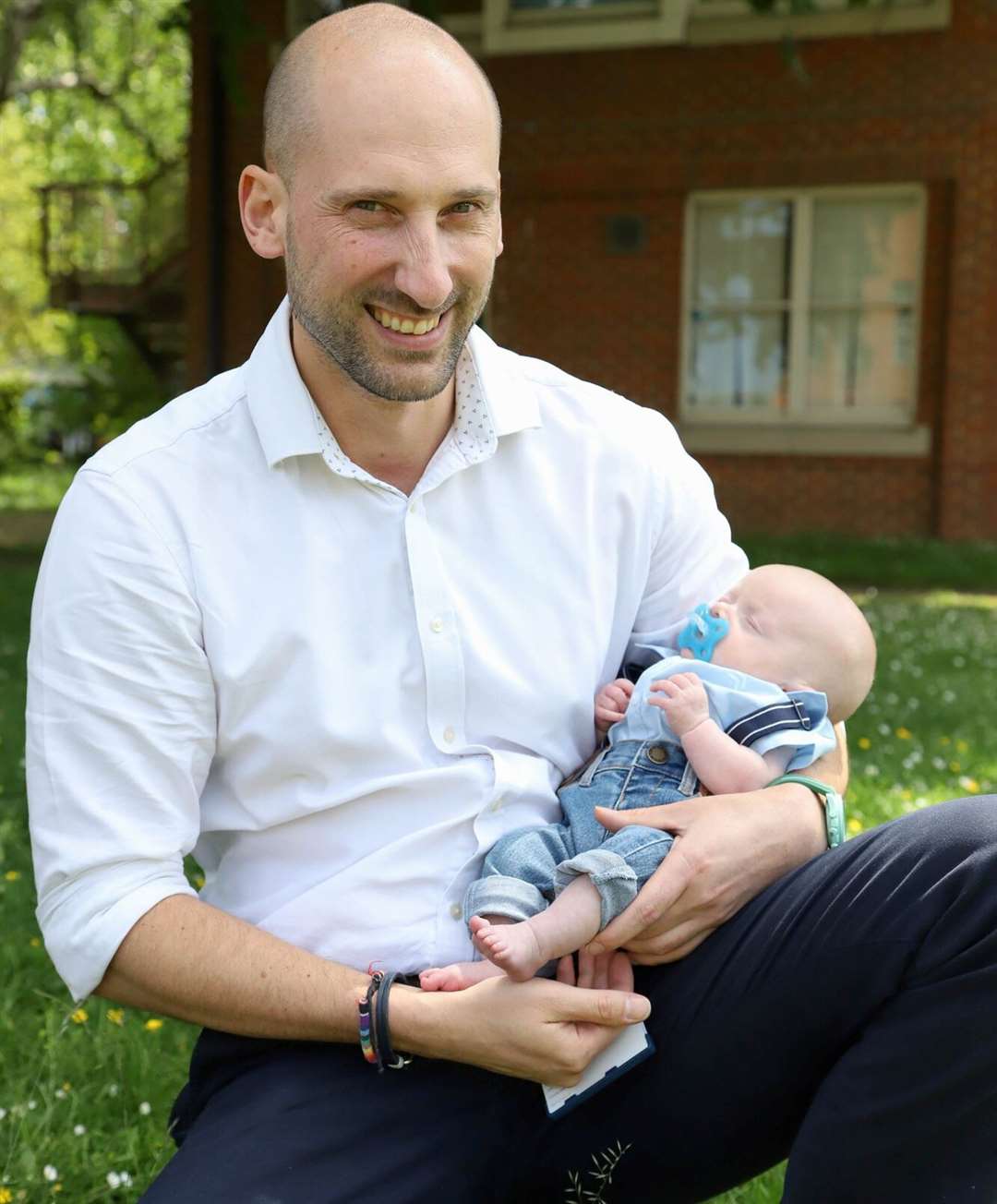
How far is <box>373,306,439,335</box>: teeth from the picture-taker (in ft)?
7.36

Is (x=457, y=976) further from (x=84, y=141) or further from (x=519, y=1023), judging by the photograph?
(x=84, y=141)

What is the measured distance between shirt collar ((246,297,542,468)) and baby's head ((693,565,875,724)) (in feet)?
1.59

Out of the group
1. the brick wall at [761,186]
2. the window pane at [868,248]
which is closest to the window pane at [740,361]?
the brick wall at [761,186]

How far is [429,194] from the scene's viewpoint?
7.22ft

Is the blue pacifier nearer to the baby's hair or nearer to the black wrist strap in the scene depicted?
the baby's hair

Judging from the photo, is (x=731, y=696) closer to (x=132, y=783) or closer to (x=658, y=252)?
(x=132, y=783)

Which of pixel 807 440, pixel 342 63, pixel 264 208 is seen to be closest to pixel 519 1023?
pixel 264 208

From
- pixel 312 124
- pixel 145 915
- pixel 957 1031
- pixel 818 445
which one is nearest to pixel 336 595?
pixel 145 915

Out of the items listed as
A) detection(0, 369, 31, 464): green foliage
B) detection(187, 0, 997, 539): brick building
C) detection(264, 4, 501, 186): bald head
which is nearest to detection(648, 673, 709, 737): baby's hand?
detection(264, 4, 501, 186): bald head

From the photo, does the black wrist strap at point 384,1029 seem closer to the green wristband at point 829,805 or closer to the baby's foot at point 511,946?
the baby's foot at point 511,946

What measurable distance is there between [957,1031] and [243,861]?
1.07 m

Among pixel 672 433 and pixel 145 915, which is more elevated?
pixel 672 433

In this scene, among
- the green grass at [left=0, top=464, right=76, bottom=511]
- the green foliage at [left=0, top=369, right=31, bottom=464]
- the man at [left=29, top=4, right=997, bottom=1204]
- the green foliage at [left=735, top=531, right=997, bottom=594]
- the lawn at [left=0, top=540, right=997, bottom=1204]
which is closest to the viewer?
the man at [left=29, top=4, right=997, bottom=1204]

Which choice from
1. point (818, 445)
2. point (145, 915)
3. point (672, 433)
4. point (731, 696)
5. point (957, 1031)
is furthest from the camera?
point (818, 445)
